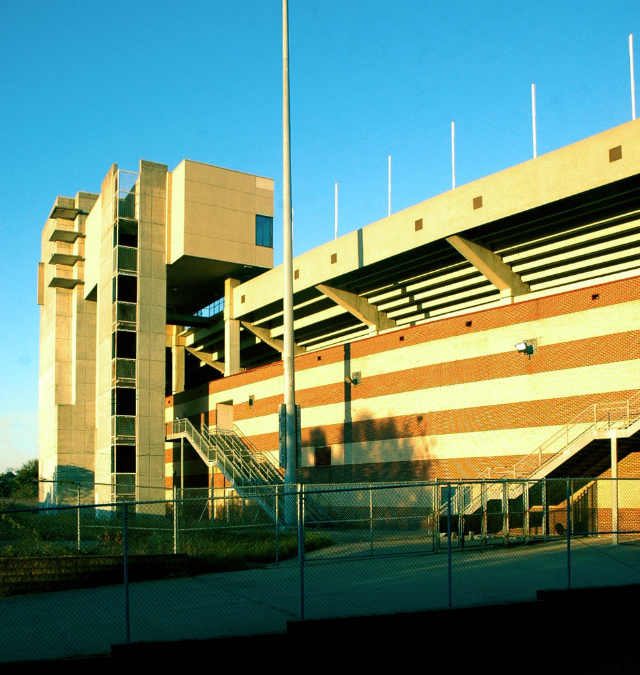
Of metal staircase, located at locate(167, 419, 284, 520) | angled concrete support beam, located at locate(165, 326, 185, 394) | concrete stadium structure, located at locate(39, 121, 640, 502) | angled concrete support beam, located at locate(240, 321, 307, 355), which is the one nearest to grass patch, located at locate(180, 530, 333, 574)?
concrete stadium structure, located at locate(39, 121, 640, 502)

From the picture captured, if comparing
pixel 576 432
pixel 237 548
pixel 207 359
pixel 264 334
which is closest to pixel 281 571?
pixel 237 548

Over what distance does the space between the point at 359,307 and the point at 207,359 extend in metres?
20.2

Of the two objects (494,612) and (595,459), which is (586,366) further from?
(494,612)

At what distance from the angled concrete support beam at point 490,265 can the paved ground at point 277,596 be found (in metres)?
16.5

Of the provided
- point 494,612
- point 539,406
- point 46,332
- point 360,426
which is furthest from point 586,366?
point 46,332

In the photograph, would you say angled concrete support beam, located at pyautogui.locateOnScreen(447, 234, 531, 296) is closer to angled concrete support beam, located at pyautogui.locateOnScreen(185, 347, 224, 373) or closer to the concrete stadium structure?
the concrete stadium structure

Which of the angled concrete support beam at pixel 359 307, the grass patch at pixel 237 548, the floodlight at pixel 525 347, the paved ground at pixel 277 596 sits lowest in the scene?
the grass patch at pixel 237 548

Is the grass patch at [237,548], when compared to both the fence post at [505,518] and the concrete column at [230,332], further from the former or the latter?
the concrete column at [230,332]

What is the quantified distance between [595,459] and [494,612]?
15584 mm

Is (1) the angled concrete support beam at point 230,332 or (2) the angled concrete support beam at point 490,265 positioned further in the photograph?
(1) the angled concrete support beam at point 230,332

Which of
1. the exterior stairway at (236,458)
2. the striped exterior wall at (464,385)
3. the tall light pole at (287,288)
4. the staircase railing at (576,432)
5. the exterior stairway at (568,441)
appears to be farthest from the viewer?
the exterior stairway at (236,458)

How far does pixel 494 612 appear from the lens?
1262 cm

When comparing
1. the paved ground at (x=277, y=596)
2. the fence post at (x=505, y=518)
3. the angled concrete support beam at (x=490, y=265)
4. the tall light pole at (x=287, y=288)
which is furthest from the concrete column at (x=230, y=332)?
the paved ground at (x=277, y=596)

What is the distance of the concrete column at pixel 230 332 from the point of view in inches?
1921
